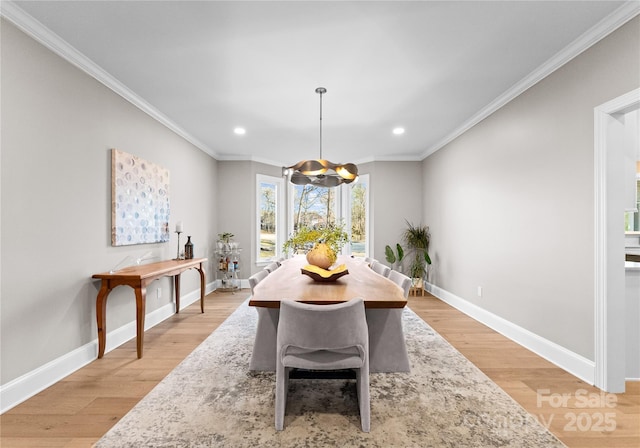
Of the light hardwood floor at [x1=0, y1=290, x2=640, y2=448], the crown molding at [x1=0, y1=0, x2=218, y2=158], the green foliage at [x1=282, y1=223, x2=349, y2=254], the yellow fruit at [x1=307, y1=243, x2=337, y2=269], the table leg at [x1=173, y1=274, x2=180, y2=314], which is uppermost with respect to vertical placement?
the crown molding at [x1=0, y1=0, x2=218, y2=158]

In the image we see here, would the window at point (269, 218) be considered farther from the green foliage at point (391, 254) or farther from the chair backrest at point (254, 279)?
the chair backrest at point (254, 279)

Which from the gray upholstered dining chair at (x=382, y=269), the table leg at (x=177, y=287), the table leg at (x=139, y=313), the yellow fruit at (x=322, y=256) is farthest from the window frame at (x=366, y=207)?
the table leg at (x=139, y=313)

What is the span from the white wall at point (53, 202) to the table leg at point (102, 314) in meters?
0.09

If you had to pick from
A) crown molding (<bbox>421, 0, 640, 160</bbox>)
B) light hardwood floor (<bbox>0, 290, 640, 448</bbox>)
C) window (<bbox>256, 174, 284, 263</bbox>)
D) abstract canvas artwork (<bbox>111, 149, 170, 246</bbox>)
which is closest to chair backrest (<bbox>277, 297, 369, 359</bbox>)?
light hardwood floor (<bbox>0, 290, 640, 448</bbox>)

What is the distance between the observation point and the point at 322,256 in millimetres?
2646

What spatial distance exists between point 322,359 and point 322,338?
0.15 metres

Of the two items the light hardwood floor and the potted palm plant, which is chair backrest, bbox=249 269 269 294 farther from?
the potted palm plant

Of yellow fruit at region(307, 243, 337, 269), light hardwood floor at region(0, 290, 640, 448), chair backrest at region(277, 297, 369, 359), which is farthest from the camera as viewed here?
yellow fruit at region(307, 243, 337, 269)

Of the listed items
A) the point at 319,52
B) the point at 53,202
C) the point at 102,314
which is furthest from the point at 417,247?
the point at 53,202

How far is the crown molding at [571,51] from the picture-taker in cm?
209

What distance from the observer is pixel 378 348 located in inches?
103

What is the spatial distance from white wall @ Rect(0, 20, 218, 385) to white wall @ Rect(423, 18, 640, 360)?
4.13m

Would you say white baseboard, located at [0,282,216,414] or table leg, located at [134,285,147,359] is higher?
table leg, located at [134,285,147,359]

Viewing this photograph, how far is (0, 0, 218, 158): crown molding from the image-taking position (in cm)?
210
